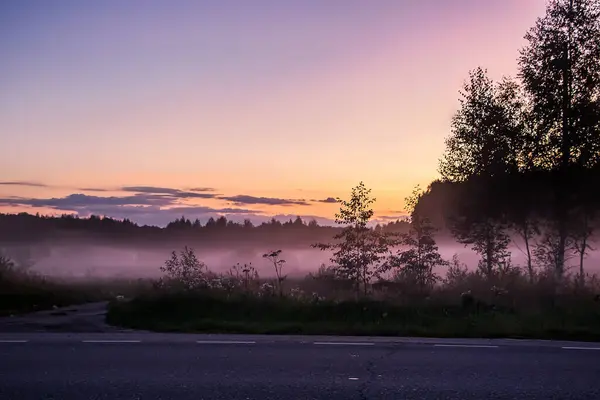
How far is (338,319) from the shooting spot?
1598 cm

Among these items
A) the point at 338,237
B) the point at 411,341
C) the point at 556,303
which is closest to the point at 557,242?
the point at 556,303

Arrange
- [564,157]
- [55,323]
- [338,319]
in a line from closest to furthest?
[55,323] → [338,319] → [564,157]

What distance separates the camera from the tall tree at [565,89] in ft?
69.8

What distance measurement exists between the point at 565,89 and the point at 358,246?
9295 mm

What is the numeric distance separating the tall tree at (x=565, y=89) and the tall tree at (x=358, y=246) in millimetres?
6530

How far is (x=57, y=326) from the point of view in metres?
15.3

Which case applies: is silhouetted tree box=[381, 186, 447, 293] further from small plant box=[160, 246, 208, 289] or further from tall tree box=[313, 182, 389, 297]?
small plant box=[160, 246, 208, 289]

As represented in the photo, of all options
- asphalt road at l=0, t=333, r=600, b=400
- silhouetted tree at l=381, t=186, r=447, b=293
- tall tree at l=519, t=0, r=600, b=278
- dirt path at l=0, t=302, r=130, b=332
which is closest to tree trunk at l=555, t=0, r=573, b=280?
tall tree at l=519, t=0, r=600, b=278

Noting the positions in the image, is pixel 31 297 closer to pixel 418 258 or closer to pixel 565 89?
pixel 418 258

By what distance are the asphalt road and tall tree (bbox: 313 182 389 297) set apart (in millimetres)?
8714

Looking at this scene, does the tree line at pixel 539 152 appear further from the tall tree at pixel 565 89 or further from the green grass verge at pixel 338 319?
the green grass verge at pixel 338 319

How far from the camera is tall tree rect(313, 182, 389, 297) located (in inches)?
842

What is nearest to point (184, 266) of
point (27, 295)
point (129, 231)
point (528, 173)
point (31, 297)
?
point (31, 297)

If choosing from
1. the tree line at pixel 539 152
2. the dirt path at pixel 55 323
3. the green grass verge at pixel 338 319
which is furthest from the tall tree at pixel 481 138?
the dirt path at pixel 55 323
